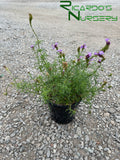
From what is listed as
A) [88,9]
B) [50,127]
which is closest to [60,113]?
[50,127]

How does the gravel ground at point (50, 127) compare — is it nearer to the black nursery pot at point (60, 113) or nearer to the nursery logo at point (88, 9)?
the black nursery pot at point (60, 113)

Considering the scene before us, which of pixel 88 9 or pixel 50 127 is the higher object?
pixel 88 9

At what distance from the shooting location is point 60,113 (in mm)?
1907

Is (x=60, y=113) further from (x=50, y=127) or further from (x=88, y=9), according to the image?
(x=88, y=9)

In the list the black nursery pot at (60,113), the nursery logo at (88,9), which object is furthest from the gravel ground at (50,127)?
the nursery logo at (88,9)

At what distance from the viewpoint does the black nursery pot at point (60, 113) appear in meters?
1.80

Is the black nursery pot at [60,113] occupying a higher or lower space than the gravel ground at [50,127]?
higher

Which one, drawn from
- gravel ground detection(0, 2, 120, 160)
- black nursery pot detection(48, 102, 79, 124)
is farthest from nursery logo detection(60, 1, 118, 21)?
black nursery pot detection(48, 102, 79, 124)

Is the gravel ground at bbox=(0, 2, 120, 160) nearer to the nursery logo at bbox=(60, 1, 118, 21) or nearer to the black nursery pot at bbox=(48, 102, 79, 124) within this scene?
the black nursery pot at bbox=(48, 102, 79, 124)

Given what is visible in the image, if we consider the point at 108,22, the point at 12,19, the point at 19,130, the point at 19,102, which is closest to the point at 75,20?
the point at 108,22

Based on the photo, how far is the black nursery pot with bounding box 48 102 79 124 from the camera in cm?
180

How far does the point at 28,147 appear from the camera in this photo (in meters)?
1.89

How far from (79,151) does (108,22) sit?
6214 millimetres

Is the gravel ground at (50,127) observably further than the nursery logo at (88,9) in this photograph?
No
